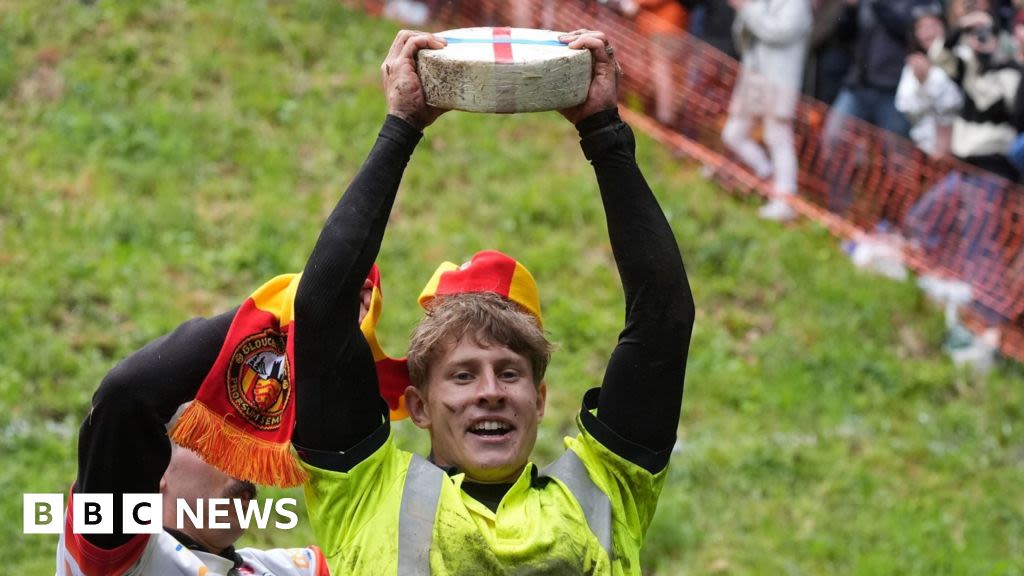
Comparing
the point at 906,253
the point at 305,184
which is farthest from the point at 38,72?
the point at 906,253

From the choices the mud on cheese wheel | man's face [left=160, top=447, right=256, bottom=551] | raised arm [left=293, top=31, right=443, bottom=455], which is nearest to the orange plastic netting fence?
man's face [left=160, top=447, right=256, bottom=551]

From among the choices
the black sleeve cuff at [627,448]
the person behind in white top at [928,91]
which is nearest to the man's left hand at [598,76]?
the black sleeve cuff at [627,448]

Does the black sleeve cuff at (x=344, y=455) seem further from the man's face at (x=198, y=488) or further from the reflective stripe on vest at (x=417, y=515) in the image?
the man's face at (x=198, y=488)

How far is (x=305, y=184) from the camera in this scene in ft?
34.7

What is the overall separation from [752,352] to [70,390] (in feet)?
12.4

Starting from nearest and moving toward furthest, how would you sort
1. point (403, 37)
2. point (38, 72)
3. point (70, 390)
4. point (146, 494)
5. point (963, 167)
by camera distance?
1. point (403, 37)
2. point (146, 494)
3. point (70, 390)
4. point (963, 167)
5. point (38, 72)

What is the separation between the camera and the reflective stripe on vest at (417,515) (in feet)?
11.2

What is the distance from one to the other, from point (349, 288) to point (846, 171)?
7566 mm

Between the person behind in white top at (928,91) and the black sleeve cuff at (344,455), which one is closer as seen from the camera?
the black sleeve cuff at (344,455)

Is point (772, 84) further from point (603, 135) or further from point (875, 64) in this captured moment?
point (603, 135)

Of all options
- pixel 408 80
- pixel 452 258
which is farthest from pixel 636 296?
pixel 452 258

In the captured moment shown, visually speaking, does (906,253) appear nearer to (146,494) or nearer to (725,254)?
(725,254)

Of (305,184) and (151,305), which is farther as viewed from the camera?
(305,184)

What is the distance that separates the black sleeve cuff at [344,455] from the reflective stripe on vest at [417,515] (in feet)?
0.31
